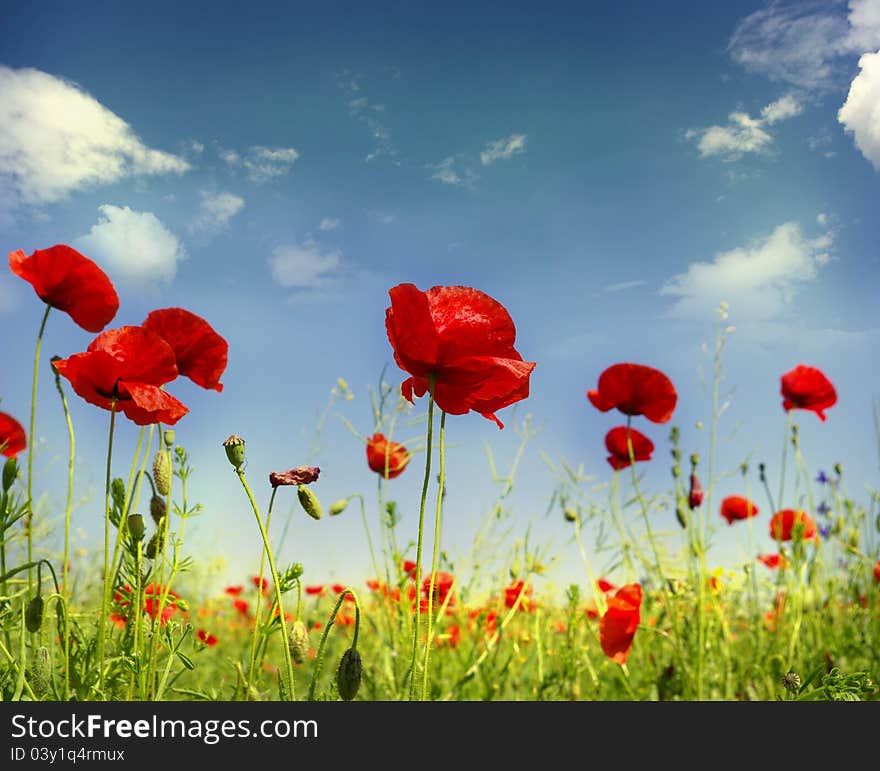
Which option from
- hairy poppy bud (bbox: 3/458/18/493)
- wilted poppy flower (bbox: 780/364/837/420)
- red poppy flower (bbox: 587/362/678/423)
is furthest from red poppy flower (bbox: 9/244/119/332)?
wilted poppy flower (bbox: 780/364/837/420)

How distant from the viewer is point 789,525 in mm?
2016

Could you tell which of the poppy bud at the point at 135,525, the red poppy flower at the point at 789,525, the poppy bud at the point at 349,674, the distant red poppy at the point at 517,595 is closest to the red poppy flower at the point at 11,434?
the poppy bud at the point at 135,525

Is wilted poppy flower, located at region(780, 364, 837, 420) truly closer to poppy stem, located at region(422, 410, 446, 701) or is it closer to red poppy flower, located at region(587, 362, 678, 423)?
red poppy flower, located at region(587, 362, 678, 423)

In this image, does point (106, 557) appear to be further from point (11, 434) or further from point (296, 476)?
point (11, 434)

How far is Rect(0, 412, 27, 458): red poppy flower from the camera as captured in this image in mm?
1166

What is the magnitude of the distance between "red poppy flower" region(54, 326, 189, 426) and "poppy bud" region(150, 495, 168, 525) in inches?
5.7

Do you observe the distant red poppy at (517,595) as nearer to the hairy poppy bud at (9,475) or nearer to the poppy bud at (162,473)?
the poppy bud at (162,473)

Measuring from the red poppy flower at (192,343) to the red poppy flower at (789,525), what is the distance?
1.45 meters

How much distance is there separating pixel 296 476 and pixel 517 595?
1022mm

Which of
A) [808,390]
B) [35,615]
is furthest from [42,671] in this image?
[808,390]
